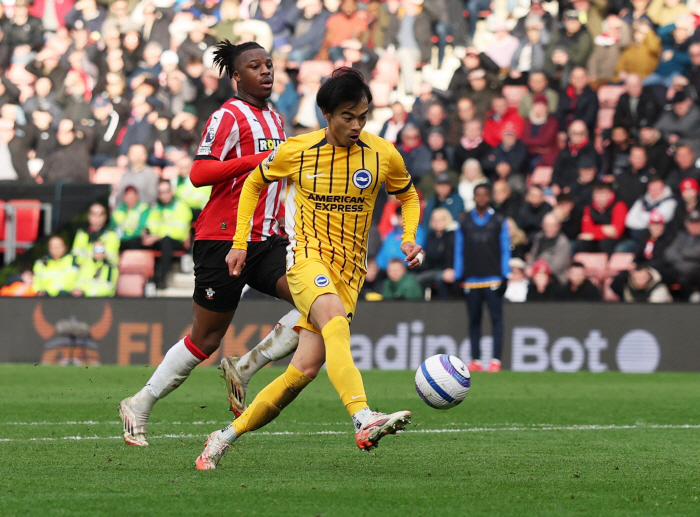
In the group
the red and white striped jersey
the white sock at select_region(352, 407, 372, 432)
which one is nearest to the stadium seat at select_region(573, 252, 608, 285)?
the red and white striped jersey

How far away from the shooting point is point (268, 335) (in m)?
7.00

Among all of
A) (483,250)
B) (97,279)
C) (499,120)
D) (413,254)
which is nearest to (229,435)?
(413,254)

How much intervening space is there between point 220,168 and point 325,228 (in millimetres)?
1028

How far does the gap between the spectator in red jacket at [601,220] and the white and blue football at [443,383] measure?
9.63m

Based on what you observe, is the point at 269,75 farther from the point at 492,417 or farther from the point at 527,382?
the point at 527,382

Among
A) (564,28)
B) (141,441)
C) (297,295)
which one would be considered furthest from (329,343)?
(564,28)

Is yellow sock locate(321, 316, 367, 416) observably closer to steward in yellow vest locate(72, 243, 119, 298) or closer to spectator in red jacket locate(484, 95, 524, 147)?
steward in yellow vest locate(72, 243, 119, 298)

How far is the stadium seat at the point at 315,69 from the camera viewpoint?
60.1 feet

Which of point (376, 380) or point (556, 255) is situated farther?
point (556, 255)

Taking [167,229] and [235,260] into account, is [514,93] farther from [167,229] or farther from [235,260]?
[235,260]

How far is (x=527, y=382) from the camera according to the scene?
12.0 meters

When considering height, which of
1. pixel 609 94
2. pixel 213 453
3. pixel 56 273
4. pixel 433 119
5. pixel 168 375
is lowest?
pixel 213 453

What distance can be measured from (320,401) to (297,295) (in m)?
4.18

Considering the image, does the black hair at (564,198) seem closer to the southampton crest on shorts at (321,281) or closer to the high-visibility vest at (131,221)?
the high-visibility vest at (131,221)
